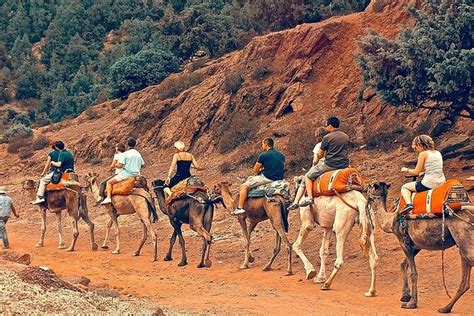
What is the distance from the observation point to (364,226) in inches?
621

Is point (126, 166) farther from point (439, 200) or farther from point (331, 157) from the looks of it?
point (439, 200)

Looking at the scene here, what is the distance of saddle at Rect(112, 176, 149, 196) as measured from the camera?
72.4 ft

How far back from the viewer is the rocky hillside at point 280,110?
28219mm

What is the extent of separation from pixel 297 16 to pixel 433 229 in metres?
29.3

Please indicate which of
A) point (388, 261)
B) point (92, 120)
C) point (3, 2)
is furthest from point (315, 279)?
point (3, 2)

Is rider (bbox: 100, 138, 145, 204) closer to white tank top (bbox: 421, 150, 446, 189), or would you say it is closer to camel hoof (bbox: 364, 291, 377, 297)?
camel hoof (bbox: 364, 291, 377, 297)

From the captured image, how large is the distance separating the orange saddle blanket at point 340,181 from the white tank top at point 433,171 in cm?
189

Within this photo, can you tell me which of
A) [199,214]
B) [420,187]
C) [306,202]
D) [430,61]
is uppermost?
[430,61]

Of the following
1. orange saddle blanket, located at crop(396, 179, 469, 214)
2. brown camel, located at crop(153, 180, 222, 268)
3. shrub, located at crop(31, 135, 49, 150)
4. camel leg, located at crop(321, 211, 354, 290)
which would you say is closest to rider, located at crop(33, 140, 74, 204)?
brown camel, located at crop(153, 180, 222, 268)

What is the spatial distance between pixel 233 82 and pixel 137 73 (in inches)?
A: 524

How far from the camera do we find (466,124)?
86.3 feet

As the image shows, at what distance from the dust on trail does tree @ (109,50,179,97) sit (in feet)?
80.8

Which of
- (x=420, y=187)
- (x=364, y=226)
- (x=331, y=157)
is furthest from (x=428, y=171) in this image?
(x=331, y=157)

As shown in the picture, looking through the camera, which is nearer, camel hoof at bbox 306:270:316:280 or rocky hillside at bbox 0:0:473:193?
camel hoof at bbox 306:270:316:280
